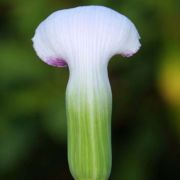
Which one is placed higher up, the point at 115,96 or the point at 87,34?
the point at 87,34

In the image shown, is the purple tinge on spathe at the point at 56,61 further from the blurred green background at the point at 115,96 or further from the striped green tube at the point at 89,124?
the blurred green background at the point at 115,96

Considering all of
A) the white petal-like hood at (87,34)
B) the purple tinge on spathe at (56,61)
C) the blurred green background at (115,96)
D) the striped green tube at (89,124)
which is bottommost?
the blurred green background at (115,96)

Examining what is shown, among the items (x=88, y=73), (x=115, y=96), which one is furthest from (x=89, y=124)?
(x=115, y=96)

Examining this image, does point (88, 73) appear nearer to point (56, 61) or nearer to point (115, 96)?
point (56, 61)

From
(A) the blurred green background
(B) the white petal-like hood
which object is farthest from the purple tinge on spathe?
(A) the blurred green background

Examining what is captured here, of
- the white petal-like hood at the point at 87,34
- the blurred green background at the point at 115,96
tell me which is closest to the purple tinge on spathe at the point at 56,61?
the white petal-like hood at the point at 87,34

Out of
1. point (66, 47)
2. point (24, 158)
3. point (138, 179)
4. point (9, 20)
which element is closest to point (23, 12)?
point (9, 20)
